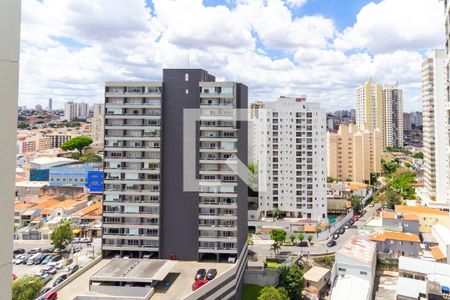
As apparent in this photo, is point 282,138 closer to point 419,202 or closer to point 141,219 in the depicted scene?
point 419,202

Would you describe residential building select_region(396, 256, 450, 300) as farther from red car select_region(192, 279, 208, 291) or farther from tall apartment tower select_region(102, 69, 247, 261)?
red car select_region(192, 279, 208, 291)

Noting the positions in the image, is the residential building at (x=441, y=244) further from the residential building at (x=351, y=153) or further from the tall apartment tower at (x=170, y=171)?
the residential building at (x=351, y=153)

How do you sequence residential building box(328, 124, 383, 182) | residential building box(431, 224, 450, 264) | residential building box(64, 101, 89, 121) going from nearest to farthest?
residential building box(431, 224, 450, 264) < residential building box(328, 124, 383, 182) < residential building box(64, 101, 89, 121)

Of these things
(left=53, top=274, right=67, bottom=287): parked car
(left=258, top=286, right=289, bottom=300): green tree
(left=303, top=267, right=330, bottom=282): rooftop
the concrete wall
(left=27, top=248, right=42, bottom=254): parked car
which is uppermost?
the concrete wall

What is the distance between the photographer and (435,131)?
26.1 metres

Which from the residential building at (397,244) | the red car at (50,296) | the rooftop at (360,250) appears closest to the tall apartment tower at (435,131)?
the residential building at (397,244)

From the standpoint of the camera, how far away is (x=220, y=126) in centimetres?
1385

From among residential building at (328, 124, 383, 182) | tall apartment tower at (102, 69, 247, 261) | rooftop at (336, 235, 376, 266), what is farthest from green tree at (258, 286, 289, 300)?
residential building at (328, 124, 383, 182)

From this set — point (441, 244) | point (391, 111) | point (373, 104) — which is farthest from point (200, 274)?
point (391, 111)

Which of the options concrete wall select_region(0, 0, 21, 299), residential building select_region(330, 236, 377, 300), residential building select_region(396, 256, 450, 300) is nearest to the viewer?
concrete wall select_region(0, 0, 21, 299)

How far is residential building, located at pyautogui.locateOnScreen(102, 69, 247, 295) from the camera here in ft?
45.2

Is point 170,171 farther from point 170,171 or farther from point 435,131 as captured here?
point 435,131

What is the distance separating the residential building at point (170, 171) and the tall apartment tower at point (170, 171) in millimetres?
38

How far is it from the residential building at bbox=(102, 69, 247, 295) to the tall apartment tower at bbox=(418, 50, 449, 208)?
1875 cm
